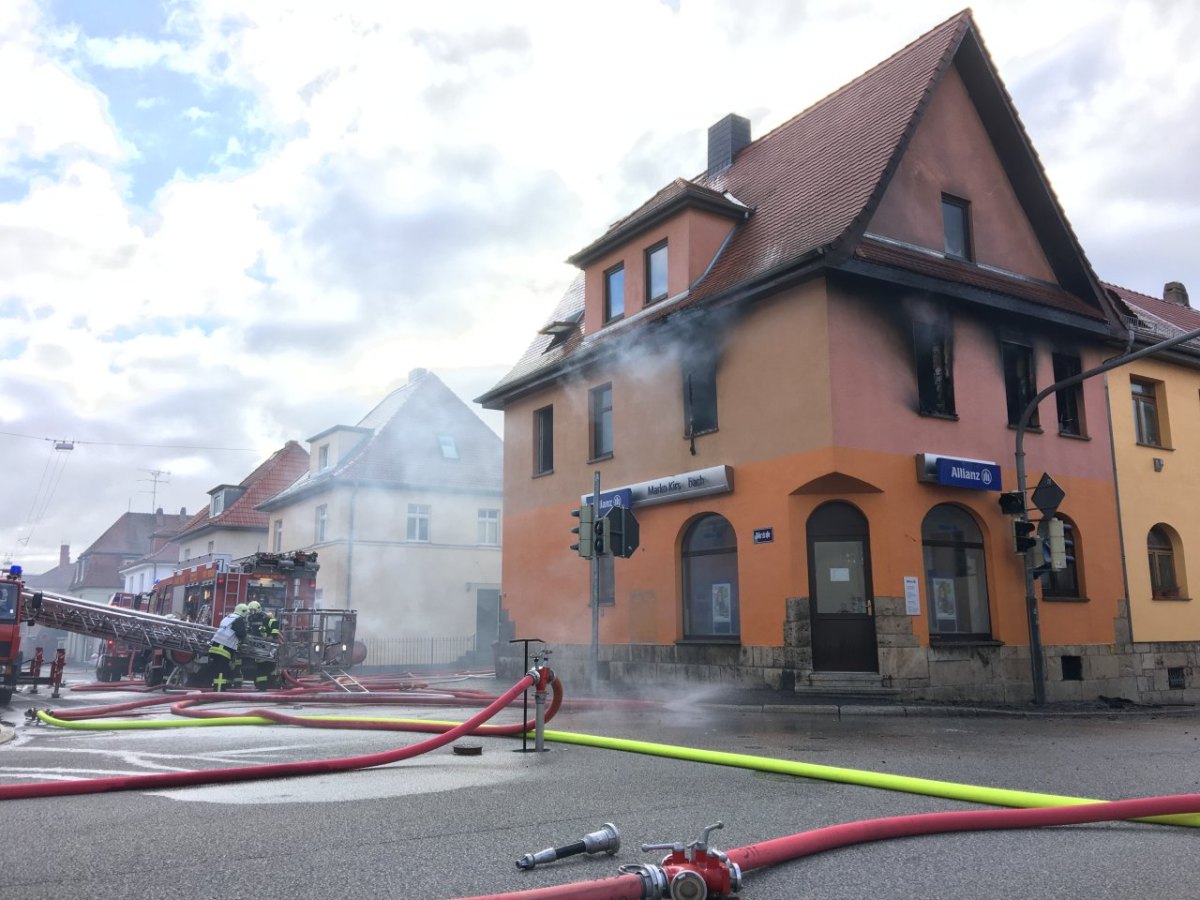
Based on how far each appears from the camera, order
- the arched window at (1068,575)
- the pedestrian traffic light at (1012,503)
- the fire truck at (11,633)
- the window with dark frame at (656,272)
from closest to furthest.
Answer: the pedestrian traffic light at (1012,503) < the fire truck at (11,633) < the arched window at (1068,575) < the window with dark frame at (656,272)

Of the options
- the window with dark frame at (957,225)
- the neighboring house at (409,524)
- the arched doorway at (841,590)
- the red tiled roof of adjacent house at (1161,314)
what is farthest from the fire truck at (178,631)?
the red tiled roof of adjacent house at (1161,314)

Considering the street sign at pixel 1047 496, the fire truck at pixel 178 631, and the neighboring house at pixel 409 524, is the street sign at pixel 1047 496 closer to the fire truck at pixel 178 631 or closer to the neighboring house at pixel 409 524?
the fire truck at pixel 178 631

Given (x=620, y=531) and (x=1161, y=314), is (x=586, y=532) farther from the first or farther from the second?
(x=1161, y=314)

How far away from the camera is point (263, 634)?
1906 cm

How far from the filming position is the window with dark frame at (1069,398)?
18.2 m

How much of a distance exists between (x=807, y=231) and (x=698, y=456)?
162 inches

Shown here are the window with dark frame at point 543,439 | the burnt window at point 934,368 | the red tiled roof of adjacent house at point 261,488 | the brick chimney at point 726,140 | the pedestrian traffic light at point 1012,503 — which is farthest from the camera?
the red tiled roof of adjacent house at point 261,488

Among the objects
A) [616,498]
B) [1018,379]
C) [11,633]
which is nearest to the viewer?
[11,633]

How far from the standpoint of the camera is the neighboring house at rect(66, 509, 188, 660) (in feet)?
239

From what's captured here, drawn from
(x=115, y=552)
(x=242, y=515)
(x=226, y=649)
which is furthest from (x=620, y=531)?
(x=115, y=552)

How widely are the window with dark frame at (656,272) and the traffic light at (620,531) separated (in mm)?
5921

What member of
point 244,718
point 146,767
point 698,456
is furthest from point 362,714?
point 698,456

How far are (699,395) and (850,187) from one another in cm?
422

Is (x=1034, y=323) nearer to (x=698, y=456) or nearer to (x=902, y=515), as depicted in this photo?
(x=902, y=515)
